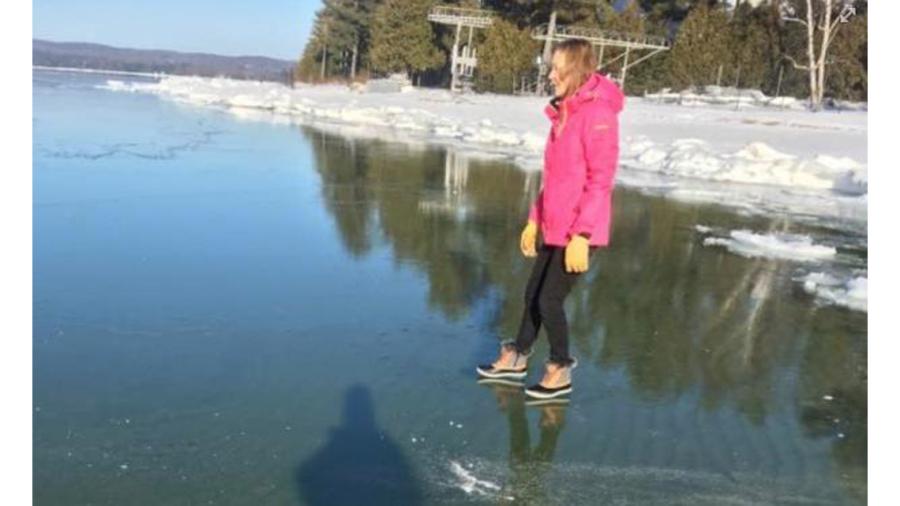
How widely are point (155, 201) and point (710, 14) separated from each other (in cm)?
3487

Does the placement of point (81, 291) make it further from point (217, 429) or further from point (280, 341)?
point (217, 429)

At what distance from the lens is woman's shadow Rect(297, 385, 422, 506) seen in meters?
2.73

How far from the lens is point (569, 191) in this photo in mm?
3805

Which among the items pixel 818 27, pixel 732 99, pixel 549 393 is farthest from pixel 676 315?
pixel 818 27

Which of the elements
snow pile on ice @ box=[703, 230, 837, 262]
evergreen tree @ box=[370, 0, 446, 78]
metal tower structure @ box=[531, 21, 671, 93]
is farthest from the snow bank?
evergreen tree @ box=[370, 0, 446, 78]

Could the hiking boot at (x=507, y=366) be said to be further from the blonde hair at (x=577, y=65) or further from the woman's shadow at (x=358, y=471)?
the blonde hair at (x=577, y=65)

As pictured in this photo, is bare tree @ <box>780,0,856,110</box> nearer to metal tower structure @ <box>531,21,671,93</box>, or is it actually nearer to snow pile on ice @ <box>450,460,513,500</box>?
metal tower structure @ <box>531,21,671,93</box>

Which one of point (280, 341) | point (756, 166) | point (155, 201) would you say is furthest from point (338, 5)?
point (280, 341)

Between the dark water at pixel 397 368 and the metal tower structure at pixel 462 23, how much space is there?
3469 cm

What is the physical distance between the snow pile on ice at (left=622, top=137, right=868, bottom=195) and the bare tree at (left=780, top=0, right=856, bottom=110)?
61.3ft

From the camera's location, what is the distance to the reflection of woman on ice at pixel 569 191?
144 inches

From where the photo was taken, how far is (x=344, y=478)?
286 cm

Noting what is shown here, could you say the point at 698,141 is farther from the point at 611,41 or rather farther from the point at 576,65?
the point at 611,41

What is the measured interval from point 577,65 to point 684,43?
123 ft
